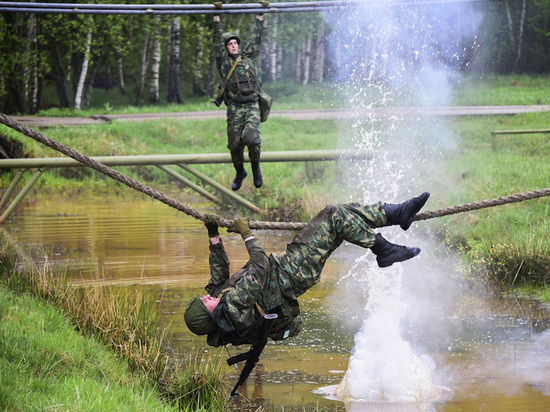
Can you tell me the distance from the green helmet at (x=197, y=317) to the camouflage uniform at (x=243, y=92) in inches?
120

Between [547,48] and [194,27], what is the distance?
37.7 feet

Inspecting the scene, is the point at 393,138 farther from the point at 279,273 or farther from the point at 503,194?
the point at 279,273

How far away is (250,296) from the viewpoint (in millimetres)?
5199

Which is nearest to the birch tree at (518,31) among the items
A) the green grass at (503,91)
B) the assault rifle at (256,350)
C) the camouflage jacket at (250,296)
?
the green grass at (503,91)

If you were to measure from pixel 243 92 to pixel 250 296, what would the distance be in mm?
3248

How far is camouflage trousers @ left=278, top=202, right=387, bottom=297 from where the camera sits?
5391 mm

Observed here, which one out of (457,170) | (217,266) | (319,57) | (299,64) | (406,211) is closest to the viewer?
(217,266)

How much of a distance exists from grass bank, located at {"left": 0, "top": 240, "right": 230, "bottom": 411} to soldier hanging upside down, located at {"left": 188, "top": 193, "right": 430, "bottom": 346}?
1.61 ft

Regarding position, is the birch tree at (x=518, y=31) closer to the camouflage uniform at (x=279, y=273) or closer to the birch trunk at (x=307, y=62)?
the birch trunk at (x=307, y=62)

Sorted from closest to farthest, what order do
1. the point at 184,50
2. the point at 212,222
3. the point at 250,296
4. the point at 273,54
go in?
the point at 250,296 → the point at 212,222 → the point at 273,54 → the point at 184,50

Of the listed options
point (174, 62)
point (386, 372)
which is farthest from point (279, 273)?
point (174, 62)

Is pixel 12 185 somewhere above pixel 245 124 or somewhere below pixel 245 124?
below

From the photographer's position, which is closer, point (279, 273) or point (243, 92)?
point (279, 273)

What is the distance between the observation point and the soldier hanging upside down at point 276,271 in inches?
206
